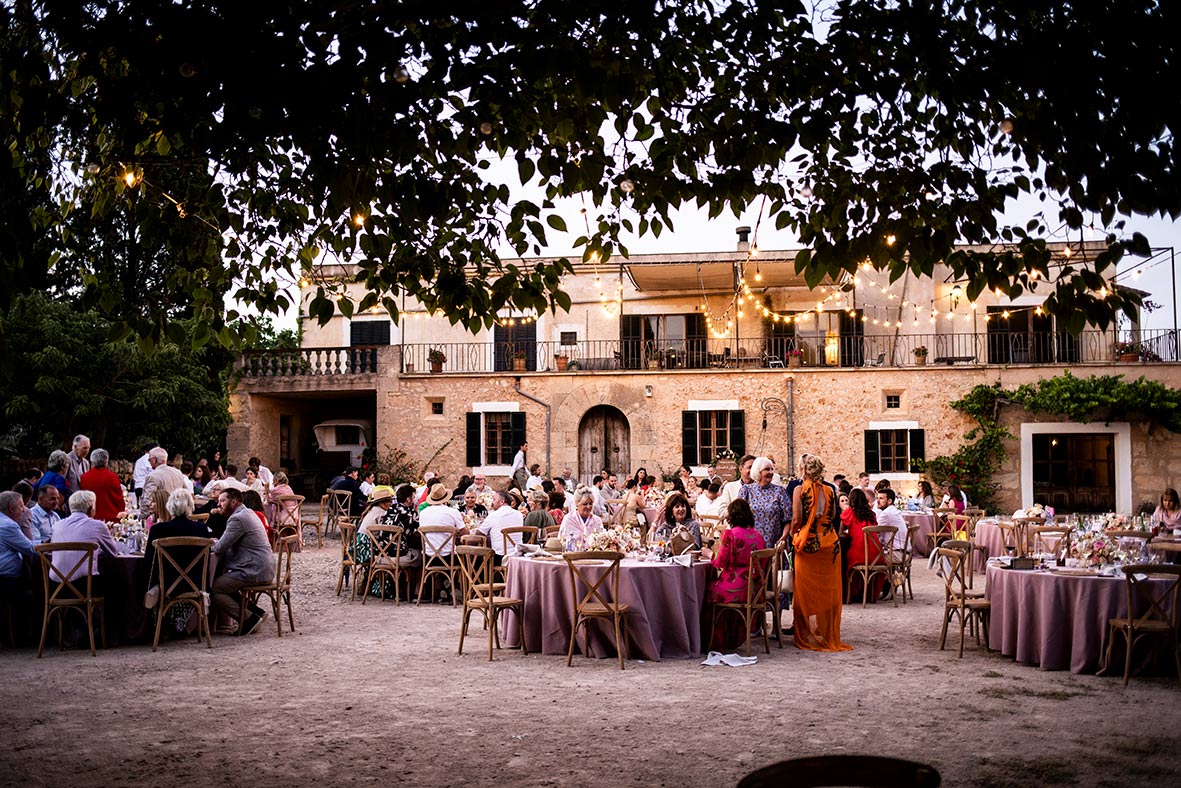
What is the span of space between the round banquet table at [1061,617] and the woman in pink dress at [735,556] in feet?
6.52

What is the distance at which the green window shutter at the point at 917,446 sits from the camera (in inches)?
859

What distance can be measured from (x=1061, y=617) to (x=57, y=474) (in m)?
9.91

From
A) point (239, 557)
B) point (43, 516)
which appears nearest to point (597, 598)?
point (239, 557)

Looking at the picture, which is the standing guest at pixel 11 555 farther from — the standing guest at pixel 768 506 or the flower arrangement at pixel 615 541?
the standing guest at pixel 768 506

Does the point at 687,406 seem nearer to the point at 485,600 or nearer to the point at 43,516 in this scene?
the point at 485,600

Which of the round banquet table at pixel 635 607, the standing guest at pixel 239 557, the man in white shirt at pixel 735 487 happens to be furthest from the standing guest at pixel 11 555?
the man in white shirt at pixel 735 487

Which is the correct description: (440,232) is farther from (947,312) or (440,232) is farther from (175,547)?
(947,312)

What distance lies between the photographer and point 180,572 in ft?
25.8

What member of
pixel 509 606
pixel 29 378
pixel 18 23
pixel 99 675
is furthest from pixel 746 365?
pixel 18 23

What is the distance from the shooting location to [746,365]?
23812 millimetres

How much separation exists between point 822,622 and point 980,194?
4408mm

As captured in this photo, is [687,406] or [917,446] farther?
[687,406]

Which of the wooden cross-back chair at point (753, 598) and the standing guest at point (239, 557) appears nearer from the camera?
the wooden cross-back chair at point (753, 598)

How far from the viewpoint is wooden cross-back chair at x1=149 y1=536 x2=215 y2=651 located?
7.83m
